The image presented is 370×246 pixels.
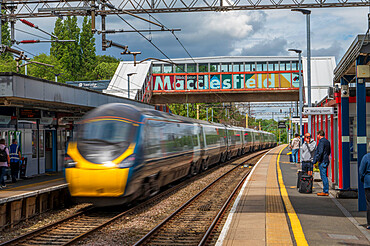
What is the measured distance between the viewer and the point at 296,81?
1652 inches

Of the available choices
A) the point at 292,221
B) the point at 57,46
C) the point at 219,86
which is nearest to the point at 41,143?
the point at 292,221

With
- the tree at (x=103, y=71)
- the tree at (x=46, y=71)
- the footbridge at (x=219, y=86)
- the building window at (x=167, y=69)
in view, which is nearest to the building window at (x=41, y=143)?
the footbridge at (x=219, y=86)

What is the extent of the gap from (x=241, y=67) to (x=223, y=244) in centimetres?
4705

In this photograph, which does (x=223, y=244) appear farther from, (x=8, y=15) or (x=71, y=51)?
(x=71, y=51)

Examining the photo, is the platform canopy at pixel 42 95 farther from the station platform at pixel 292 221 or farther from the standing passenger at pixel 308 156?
the standing passenger at pixel 308 156

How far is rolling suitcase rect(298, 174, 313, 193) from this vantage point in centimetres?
1426

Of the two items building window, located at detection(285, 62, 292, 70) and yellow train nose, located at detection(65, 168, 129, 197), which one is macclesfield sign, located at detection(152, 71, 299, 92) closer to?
building window, located at detection(285, 62, 292, 70)

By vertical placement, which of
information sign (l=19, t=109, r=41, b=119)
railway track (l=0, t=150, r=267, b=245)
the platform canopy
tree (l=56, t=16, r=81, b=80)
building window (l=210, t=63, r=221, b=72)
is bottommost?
railway track (l=0, t=150, r=267, b=245)

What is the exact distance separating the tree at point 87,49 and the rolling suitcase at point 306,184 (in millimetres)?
75117

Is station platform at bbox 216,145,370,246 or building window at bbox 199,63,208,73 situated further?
building window at bbox 199,63,208,73

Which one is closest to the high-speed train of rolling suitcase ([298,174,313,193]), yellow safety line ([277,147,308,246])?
yellow safety line ([277,147,308,246])

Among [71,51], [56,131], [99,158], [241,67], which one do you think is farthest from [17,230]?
[71,51]

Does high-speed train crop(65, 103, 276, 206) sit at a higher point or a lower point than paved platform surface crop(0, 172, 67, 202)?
higher

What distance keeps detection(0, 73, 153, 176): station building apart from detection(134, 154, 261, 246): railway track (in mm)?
5865
